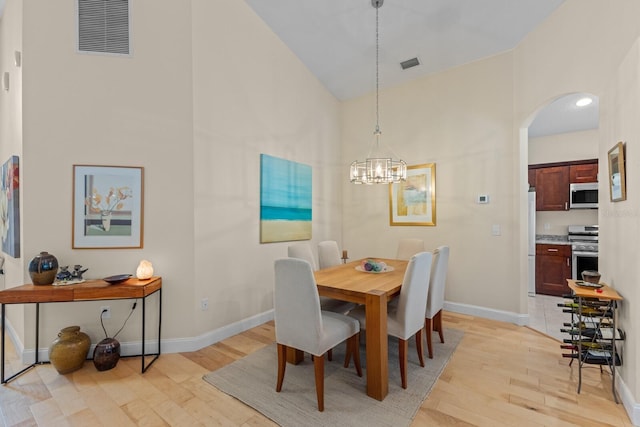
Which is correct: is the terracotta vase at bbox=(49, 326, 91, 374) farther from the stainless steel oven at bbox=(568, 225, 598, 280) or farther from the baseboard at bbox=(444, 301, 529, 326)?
the stainless steel oven at bbox=(568, 225, 598, 280)

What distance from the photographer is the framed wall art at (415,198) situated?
13.5 feet

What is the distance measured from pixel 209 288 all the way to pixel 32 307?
145cm

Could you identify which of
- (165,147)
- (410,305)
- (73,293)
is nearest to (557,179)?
(410,305)

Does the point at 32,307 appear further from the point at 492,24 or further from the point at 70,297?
the point at 492,24

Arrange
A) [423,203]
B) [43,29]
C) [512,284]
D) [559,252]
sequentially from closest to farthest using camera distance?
[43,29], [512,284], [423,203], [559,252]

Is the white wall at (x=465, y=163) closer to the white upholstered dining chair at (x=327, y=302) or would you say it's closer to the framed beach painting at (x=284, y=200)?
the framed beach painting at (x=284, y=200)

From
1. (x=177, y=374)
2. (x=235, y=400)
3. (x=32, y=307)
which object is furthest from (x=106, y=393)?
(x=32, y=307)

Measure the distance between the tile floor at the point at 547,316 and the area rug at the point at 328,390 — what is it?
4.59 ft

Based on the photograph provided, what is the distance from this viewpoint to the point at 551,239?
5.04 metres

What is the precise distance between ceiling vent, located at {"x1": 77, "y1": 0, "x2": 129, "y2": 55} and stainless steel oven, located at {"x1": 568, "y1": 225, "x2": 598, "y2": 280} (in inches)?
250

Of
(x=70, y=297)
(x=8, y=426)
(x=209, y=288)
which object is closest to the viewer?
(x=8, y=426)

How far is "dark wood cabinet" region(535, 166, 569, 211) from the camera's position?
4.86 meters

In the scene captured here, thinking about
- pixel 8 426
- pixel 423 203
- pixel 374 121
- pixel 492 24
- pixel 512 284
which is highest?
pixel 492 24

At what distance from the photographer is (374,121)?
4.71 m
